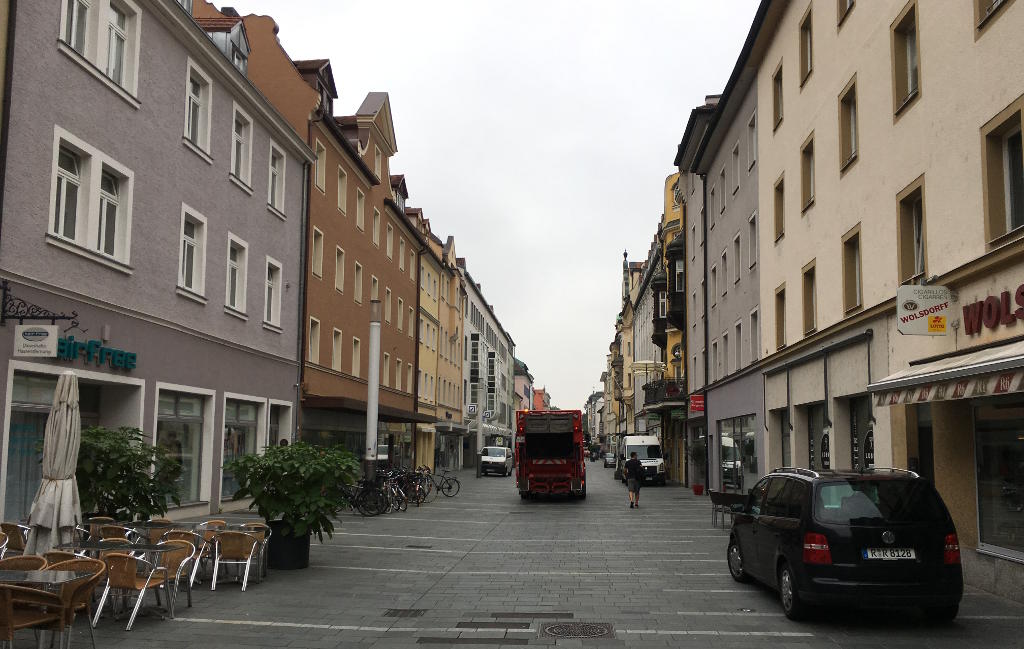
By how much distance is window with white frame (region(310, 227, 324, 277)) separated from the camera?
29.5 m

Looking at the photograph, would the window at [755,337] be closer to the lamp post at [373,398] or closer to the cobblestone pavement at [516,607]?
the cobblestone pavement at [516,607]

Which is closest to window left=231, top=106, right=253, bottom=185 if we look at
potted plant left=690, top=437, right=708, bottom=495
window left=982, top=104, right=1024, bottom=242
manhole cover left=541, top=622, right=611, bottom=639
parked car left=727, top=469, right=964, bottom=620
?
manhole cover left=541, top=622, right=611, bottom=639

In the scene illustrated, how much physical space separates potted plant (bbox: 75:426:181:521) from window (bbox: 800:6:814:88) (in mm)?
16051

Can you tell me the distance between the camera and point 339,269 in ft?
106

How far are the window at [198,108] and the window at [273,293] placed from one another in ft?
16.8

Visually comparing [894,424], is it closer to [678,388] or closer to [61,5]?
[61,5]

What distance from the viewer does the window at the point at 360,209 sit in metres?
35.2

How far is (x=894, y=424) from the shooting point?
14.6 metres

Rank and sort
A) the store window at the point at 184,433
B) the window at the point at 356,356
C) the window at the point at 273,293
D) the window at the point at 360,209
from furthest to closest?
the window at the point at 360,209
the window at the point at 356,356
the window at the point at 273,293
the store window at the point at 184,433

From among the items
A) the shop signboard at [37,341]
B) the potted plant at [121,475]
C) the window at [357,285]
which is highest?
the window at [357,285]

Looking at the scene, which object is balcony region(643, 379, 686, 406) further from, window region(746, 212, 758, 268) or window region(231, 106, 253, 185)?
window region(231, 106, 253, 185)

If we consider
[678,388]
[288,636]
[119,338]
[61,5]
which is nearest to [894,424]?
[288,636]

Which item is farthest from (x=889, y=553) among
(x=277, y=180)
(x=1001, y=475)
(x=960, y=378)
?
(x=277, y=180)

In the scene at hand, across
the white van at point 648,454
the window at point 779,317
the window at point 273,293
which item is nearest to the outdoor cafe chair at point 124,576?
the window at point 273,293
